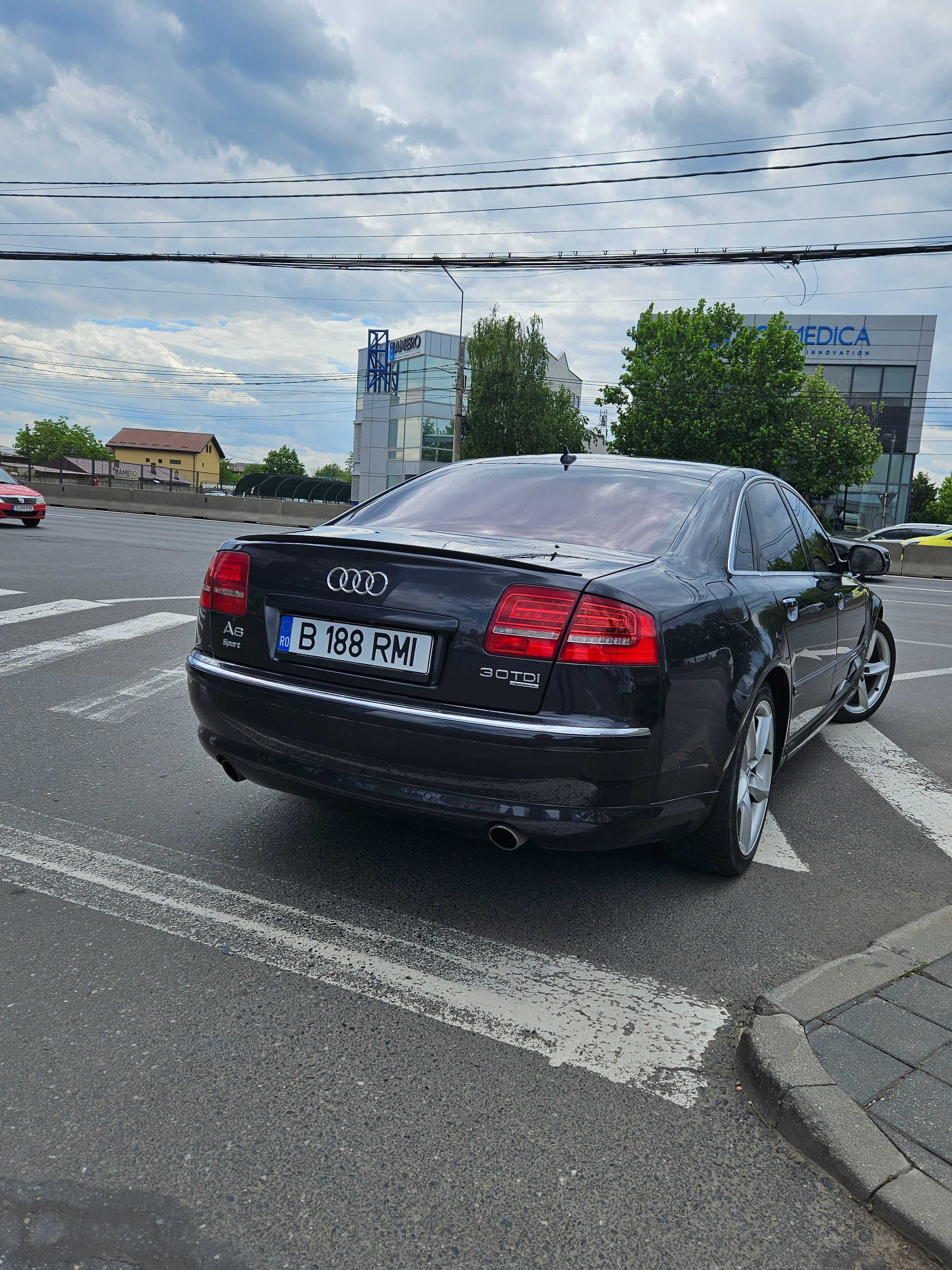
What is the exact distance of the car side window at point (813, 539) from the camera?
4867 millimetres

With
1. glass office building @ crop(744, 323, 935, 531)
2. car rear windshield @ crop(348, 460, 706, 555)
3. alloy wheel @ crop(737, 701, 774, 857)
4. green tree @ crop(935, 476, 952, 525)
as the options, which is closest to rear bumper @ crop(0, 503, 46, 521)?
car rear windshield @ crop(348, 460, 706, 555)

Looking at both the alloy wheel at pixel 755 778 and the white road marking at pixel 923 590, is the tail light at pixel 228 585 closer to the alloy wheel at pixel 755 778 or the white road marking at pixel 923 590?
the alloy wheel at pixel 755 778

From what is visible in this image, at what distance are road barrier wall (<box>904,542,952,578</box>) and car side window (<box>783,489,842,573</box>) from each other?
74.6 feet

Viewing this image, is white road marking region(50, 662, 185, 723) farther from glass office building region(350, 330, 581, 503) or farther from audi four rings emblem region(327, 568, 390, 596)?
glass office building region(350, 330, 581, 503)

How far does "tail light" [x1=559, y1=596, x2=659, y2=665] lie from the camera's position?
280 centimetres

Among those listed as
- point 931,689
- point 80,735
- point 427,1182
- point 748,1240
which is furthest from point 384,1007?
point 931,689

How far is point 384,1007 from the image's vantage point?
8.49 ft

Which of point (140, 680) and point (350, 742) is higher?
point (350, 742)

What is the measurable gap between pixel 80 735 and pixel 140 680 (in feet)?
4.61

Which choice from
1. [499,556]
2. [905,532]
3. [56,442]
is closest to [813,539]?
[499,556]

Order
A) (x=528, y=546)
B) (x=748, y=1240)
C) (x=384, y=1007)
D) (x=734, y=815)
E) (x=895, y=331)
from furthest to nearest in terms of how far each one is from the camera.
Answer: (x=895, y=331) → (x=734, y=815) → (x=528, y=546) → (x=384, y=1007) → (x=748, y=1240)

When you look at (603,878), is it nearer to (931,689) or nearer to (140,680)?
(140,680)

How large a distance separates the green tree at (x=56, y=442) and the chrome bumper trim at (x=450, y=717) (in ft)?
459

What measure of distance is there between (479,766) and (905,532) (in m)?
29.7
